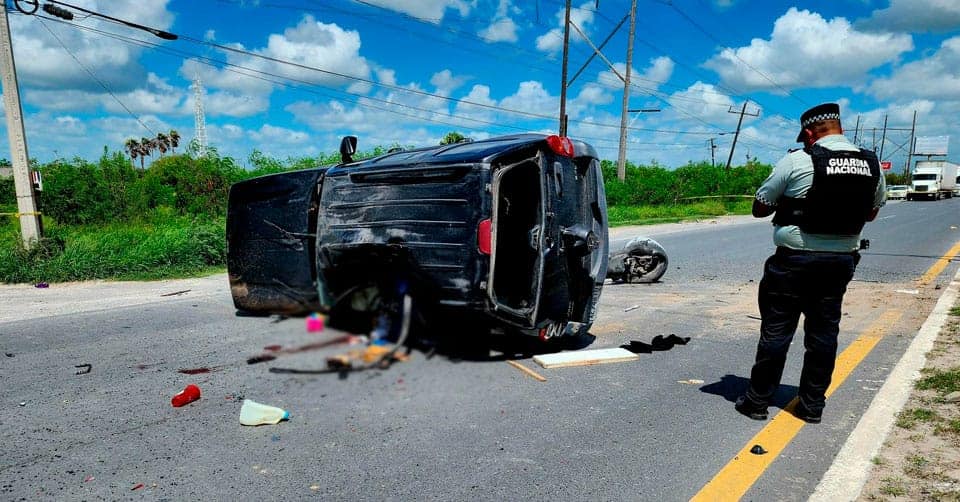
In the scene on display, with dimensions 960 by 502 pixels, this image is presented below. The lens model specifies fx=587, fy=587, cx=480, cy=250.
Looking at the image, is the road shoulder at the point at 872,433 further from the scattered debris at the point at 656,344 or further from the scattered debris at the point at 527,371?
the scattered debris at the point at 527,371

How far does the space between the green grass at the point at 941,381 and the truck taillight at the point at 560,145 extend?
2.87m

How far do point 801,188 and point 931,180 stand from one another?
54.1 metres

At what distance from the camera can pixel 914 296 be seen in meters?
7.51

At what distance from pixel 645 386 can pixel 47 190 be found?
56.8 ft

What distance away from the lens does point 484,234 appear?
3.67 m

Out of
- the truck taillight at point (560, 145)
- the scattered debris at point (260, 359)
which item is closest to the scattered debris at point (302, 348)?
the scattered debris at point (260, 359)

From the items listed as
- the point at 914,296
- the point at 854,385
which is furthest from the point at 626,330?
the point at 914,296

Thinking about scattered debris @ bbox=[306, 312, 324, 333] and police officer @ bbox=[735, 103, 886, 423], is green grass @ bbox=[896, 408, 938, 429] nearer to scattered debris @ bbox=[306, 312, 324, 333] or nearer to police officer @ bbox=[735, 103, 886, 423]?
police officer @ bbox=[735, 103, 886, 423]

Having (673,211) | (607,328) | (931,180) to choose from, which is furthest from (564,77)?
(931,180)

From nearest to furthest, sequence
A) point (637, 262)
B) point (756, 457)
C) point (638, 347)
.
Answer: point (756, 457)
point (638, 347)
point (637, 262)

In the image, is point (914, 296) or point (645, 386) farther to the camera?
point (914, 296)

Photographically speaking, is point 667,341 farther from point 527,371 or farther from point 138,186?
point 138,186

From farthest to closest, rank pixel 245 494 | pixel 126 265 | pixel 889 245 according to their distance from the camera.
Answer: pixel 889 245
pixel 126 265
pixel 245 494

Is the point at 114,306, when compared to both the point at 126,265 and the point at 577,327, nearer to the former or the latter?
the point at 126,265
